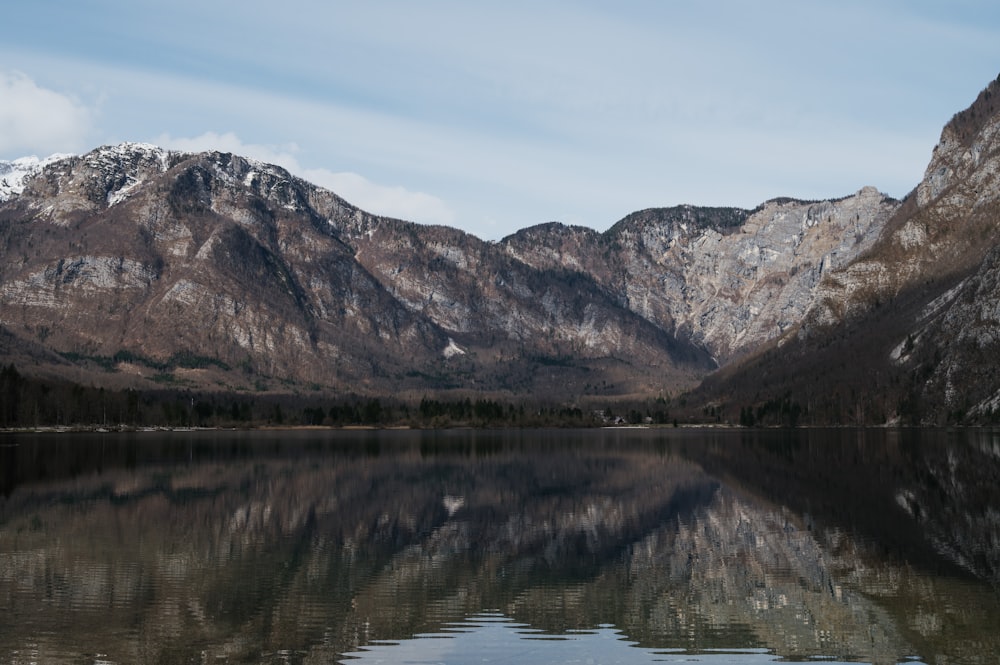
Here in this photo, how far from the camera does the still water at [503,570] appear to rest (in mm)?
34031

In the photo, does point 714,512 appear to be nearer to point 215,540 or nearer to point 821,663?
point 215,540

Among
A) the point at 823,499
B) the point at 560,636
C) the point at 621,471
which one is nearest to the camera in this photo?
the point at 560,636

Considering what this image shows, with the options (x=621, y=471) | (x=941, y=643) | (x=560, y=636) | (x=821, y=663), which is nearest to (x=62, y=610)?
(x=560, y=636)

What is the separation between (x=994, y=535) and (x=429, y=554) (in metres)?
30.3

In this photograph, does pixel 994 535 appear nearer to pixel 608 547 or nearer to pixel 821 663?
pixel 608 547

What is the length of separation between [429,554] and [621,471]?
63734 millimetres

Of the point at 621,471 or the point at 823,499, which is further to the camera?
the point at 621,471

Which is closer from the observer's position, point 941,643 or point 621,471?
point 941,643

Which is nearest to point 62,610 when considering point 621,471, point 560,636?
point 560,636

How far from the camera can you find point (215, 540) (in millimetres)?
57062

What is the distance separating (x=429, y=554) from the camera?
53.0 m

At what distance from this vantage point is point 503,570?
48656 mm

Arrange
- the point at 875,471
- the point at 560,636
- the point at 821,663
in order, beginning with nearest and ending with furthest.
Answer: the point at 821,663, the point at 560,636, the point at 875,471

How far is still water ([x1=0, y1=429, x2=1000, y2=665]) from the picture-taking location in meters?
34.0
